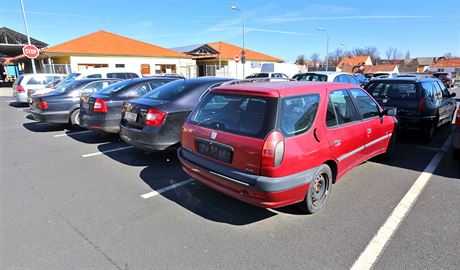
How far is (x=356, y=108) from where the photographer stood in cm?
421

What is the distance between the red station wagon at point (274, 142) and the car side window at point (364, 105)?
0.98ft

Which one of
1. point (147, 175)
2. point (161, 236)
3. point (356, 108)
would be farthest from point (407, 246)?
point (147, 175)

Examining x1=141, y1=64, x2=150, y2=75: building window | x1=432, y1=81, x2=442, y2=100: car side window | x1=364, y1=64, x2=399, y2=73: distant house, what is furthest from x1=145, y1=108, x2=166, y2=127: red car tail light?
x1=364, y1=64, x2=399, y2=73: distant house

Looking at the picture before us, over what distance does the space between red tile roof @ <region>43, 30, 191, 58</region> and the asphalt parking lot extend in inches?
1032

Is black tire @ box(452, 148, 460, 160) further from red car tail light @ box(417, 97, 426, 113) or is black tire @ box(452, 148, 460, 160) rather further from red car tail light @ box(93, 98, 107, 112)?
red car tail light @ box(93, 98, 107, 112)

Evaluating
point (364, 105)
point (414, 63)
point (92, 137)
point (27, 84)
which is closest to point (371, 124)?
point (364, 105)

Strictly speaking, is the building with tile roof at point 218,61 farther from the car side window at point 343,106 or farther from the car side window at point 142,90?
the car side window at point 343,106

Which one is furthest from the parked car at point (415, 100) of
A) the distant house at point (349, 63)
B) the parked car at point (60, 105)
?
the distant house at point (349, 63)

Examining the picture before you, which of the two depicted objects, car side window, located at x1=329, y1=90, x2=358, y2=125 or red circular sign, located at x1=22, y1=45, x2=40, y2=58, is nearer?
car side window, located at x1=329, y1=90, x2=358, y2=125

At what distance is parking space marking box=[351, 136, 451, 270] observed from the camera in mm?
2611

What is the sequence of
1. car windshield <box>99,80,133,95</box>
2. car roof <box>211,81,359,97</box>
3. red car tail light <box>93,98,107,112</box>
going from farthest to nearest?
car windshield <box>99,80,133,95</box>, red car tail light <box>93,98,107,112</box>, car roof <box>211,81,359,97</box>

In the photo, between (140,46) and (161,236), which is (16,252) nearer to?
(161,236)

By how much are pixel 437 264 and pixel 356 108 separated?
7.53 feet

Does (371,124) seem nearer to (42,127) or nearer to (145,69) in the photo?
(42,127)
